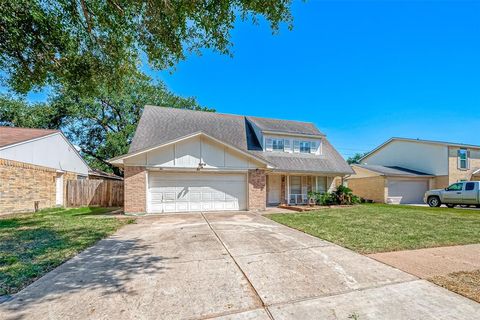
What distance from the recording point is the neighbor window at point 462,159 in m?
21.0

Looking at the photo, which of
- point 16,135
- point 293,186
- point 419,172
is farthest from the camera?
point 419,172

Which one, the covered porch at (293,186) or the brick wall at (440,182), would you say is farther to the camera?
the brick wall at (440,182)

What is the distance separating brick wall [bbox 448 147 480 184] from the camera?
20.3 m

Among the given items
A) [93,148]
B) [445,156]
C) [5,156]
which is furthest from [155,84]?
[445,156]

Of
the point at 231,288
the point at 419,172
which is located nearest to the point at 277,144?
the point at 231,288

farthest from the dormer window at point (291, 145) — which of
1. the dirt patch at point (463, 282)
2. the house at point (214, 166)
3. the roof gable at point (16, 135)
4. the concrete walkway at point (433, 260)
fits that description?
the roof gable at point (16, 135)

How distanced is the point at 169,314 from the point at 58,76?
8.29 m

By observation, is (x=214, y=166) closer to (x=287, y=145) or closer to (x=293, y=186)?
(x=287, y=145)

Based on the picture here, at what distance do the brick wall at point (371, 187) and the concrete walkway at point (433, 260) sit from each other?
15130mm

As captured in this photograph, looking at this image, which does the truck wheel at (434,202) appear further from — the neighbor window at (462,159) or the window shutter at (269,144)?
the window shutter at (269,144)

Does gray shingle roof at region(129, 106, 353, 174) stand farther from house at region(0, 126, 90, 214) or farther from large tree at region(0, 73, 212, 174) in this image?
large tree at region(0, 73, 212, 174)

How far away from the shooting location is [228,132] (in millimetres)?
16500

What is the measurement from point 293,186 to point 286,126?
4613mm

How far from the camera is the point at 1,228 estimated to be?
7953mm
